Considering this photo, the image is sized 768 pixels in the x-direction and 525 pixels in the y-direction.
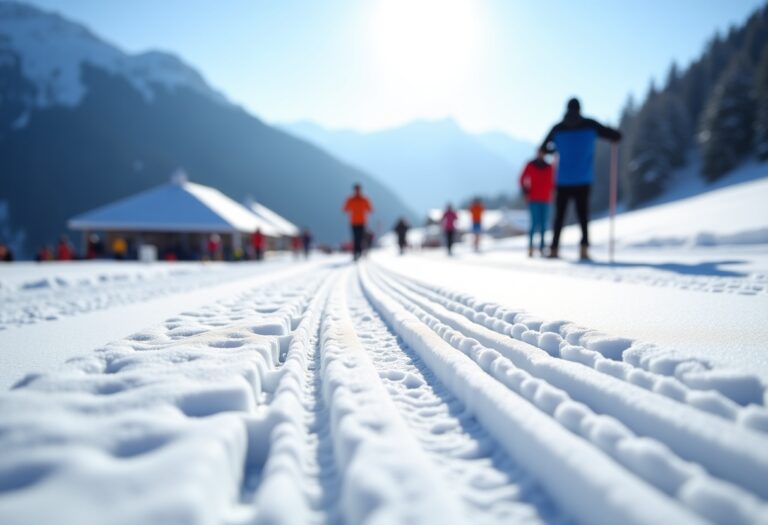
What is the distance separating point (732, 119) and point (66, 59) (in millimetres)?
121798

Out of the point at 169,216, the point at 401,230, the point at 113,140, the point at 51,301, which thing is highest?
the point at 113,140

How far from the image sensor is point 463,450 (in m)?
1.07

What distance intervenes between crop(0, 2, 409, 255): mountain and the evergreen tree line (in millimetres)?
77639

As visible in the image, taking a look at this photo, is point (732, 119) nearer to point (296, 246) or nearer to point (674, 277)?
point (296, 246)

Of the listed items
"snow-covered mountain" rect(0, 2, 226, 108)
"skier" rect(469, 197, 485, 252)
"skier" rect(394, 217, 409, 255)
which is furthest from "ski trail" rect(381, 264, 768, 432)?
"snow-covered mountain" rect(0, 2, 226, 108)

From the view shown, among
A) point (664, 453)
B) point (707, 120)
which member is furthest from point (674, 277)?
point (707, 120)

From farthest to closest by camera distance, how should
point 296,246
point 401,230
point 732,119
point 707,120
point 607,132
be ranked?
1. point 296,246
2. point 707,120
3. point 732,119
4. point 401,230
5. point 607,132

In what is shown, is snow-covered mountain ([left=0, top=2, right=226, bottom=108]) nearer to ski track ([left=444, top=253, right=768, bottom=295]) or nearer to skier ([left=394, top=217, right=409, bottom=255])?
skier ([left=394, top=217, right=409, bottom=255])

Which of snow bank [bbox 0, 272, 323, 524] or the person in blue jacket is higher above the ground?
the person in blue jacket

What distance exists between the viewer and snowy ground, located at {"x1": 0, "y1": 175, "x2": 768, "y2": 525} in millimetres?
748

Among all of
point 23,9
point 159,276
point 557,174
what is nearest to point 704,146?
point 557,174

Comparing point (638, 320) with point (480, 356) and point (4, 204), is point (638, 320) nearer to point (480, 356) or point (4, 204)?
point (480, 356)

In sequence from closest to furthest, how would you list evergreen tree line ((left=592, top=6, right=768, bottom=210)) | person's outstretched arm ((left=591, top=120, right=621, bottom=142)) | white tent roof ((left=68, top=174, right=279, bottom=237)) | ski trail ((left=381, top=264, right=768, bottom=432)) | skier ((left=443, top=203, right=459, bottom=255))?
ski trail ((left=381, top=264, right=768, bottom=432))
person's outstretched arm ((left=591, top=120, right=621, bottom=142))
skier ((left=443, top=203, right=459, bottom=255))
white tent roof ((left=68, top=174, right=279, bottom=237))
evergreen tree line ((left=592, top=6, right=768, bottom=210))

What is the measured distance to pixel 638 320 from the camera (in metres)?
1.95
